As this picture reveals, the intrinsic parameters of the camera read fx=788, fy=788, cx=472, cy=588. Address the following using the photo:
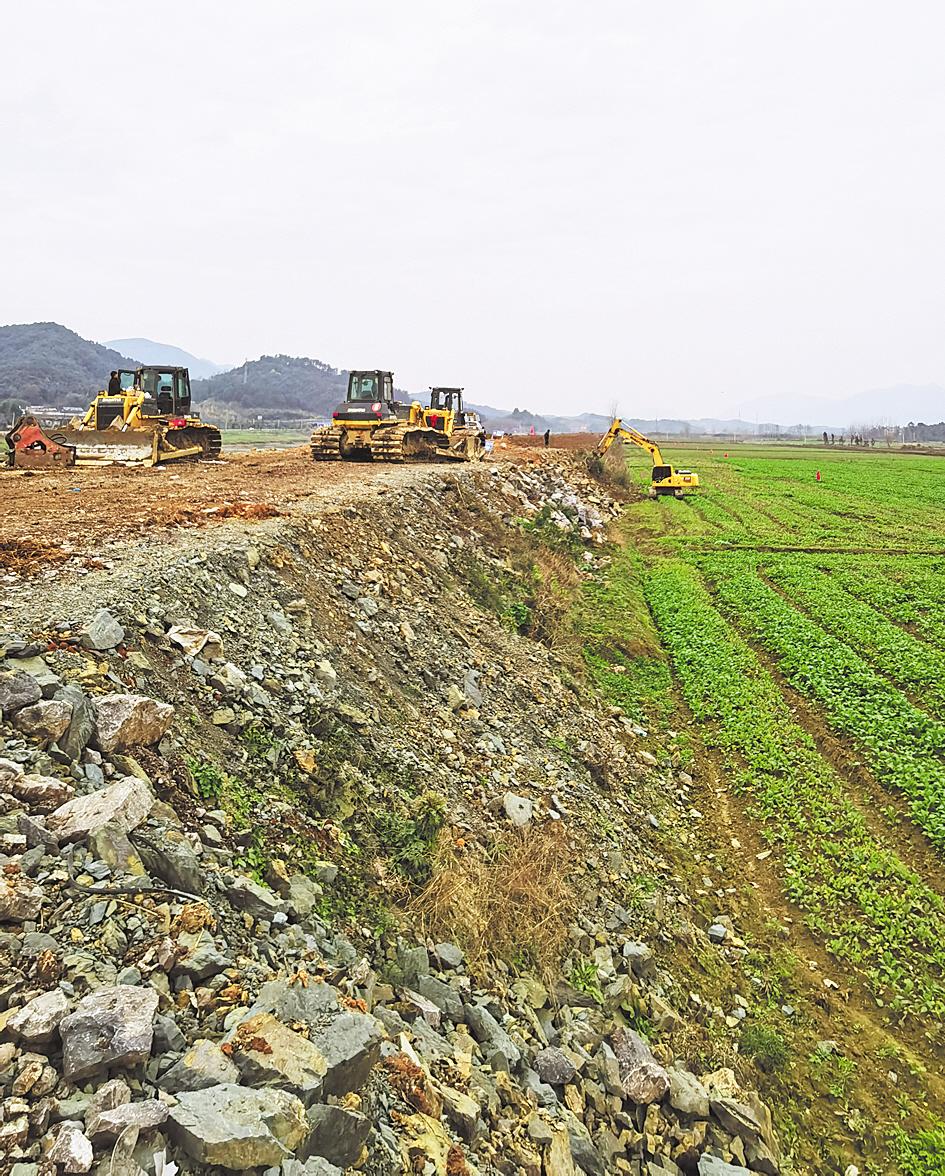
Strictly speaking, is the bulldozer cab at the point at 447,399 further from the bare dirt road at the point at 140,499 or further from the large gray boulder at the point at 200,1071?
the large gray boulder at the point at 200,1071

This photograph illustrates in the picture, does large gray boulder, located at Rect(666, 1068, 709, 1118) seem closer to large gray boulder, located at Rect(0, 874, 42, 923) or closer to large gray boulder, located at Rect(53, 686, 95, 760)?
large gray boulder, located at Rect(0, 874, 42, 923)

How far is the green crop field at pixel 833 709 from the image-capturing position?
26.8ft

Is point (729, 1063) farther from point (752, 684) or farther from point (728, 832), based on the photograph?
point (752, 684)

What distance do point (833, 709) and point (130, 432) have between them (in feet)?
58.0

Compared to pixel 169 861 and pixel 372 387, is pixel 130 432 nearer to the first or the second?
pixel 372 387

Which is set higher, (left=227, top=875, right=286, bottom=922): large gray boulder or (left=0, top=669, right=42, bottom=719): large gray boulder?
(left=0, top=669, right=42, bottom=719): large gray boulder

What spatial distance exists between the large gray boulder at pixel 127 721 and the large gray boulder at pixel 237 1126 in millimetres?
2575

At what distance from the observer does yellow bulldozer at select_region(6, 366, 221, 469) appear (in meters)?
19.6

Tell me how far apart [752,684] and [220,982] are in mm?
11992

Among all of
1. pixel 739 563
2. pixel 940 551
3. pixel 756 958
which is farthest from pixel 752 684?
pixel 940 551

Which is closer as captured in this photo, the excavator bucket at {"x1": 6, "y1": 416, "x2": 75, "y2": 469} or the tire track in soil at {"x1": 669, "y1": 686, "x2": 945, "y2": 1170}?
the tire track in soil at {"x1": 669, "y1": 686, "x2": 945, "y2": 1170}

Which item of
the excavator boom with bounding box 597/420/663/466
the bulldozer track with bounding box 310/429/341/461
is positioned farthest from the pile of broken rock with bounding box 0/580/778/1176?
the excavator boom with bounding box 597/420/663/466

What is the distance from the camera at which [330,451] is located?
2541cm

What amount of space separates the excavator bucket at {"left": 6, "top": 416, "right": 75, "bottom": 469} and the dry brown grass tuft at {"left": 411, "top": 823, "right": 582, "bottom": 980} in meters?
16.9
